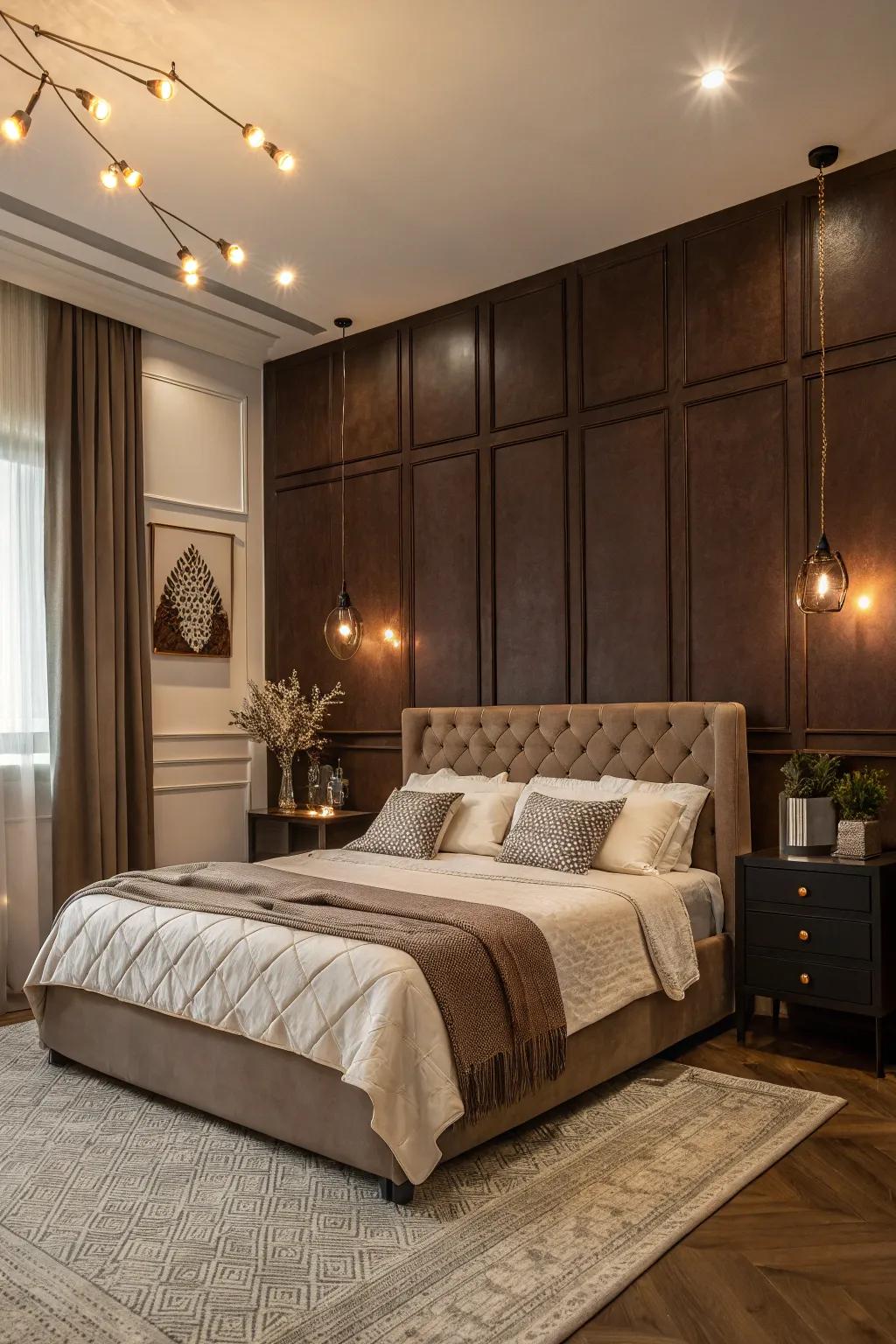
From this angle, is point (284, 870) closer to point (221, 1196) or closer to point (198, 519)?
point (221, 1196)

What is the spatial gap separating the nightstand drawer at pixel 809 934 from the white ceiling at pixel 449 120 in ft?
9.09

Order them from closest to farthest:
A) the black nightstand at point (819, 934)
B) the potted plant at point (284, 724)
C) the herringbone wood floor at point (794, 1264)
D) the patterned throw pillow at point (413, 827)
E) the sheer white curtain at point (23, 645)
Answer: the herringbone wood floor at point (794, 1264) < the black nightstand at point (819, 934) < the patterned throw pillow at point (413, 827) < the sheer white curtain at point (23, 645) < the potted plant at point (284, 724)

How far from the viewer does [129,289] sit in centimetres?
488

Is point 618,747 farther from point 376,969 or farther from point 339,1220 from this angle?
point 339,1220

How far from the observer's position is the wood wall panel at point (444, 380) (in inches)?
200

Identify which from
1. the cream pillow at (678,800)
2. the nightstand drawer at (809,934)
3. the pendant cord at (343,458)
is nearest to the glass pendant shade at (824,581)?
the cream pillow at (678,800)

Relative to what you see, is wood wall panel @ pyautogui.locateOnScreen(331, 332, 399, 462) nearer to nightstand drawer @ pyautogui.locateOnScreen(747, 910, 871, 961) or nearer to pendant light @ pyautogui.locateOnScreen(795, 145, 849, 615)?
pendant light @ pyautogui.locateOnScreen(795, 145, 849, 615)

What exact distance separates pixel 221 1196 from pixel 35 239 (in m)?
3.82

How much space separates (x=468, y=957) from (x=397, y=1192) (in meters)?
0.59

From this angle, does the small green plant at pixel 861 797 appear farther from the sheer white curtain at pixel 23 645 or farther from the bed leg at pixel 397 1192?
the sheer white curtain at pixel 23 645

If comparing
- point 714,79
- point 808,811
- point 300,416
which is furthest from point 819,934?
point 300,416

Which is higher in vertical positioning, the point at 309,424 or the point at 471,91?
the point at 471,91

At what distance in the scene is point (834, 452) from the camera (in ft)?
13.0

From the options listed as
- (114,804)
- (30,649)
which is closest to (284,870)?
(114,804)
